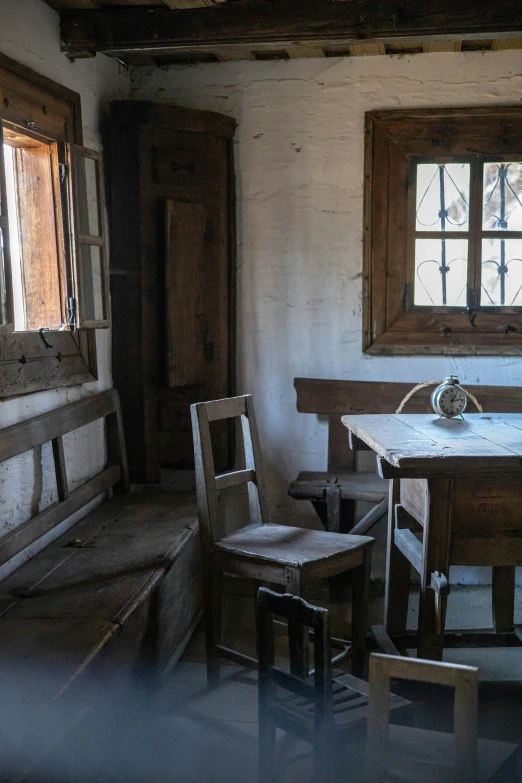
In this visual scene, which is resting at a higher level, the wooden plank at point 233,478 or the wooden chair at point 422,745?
the wooden plank at point 233,478

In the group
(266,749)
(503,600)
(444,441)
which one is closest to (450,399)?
(444,441)

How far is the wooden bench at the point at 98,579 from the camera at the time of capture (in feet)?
7.48

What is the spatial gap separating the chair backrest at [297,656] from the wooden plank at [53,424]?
132 cm

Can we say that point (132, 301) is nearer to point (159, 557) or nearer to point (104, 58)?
point (104, 58)

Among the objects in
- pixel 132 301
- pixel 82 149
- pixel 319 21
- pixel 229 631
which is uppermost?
pixel 319 21

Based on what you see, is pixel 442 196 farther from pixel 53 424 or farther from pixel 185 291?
pixel 53 424

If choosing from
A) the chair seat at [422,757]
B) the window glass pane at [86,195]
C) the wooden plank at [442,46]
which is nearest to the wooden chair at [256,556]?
the chair seat at [422,757]

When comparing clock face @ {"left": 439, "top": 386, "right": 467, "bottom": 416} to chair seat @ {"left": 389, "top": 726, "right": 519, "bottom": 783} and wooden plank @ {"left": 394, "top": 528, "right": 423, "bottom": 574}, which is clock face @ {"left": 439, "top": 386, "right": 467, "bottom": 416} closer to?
wooden plank @ {"left": 394, "top": 528, "right": 423, "bottom": 574}

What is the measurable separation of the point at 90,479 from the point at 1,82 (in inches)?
72.7

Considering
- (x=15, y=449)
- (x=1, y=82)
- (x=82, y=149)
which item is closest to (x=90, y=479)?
(x=15, y=449)

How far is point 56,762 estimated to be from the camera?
207cm

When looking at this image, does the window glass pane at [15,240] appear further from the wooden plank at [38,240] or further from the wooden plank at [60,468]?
the wooden plank at [60,468]

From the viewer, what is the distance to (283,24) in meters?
3.54

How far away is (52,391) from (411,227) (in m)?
2.19
